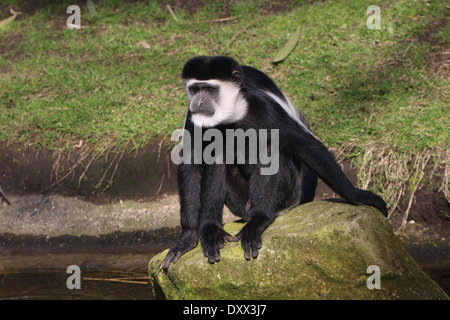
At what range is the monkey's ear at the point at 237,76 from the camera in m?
3.16

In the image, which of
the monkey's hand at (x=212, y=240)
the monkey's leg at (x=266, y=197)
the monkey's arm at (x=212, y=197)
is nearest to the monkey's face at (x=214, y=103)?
the monkey's arm at (x=212, y=197)

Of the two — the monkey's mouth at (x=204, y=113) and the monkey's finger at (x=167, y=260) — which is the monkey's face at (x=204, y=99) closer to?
the monkey's mouth at (x=204, y=113)

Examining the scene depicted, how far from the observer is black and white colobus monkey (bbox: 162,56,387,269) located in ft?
9.82

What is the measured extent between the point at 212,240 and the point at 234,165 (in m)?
0.61

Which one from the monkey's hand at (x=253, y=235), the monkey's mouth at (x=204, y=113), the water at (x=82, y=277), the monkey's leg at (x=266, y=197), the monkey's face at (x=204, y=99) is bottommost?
the water at (x=82, y=277)

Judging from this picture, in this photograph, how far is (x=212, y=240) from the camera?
2.83 m

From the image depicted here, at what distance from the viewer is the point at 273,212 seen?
3018mm

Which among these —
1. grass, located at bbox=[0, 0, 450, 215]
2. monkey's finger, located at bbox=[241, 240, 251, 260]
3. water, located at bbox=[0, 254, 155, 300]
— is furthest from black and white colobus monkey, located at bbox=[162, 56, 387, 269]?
grass, located at bbox=[0, 0, 450, 215]

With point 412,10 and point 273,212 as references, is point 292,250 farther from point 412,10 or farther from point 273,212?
point 412,10

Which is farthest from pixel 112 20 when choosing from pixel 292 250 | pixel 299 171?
pixel 292 250

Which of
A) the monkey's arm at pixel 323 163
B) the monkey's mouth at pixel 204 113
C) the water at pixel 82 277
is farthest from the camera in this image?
the water at pixel 82 277

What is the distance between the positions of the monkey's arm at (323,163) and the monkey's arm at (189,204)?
1.73 feet

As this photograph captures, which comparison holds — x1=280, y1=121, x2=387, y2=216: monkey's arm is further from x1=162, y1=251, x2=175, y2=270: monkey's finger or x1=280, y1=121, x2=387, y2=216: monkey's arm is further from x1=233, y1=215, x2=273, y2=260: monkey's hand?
x1=162, y1=251, x2=175, y2=270: monkey's finger

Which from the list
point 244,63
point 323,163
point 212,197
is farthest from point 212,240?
point 244,63
